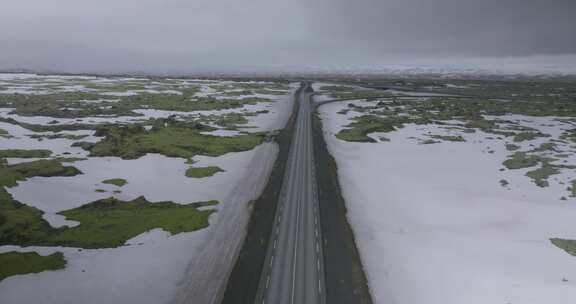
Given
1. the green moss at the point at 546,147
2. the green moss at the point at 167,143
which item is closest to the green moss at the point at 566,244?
the green moss at the point at 546,147

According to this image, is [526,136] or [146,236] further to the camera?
[526,136]

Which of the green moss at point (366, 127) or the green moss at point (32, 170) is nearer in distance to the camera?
the green moss at point (32, 170)

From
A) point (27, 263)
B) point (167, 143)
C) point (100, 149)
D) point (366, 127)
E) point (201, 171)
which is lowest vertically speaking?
point (27, 263)

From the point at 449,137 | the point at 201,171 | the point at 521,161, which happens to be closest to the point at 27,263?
the point at 201,171

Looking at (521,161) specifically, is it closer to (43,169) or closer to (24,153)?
(43,169)

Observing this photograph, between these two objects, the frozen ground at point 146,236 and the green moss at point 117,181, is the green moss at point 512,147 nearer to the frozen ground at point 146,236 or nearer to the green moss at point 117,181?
the frozen ground at point 146,236

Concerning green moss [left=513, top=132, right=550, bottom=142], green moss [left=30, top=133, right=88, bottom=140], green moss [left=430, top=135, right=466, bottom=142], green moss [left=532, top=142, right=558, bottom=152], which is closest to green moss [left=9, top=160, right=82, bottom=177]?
green moss [left=30, top=133, right=88, bottom=140]
